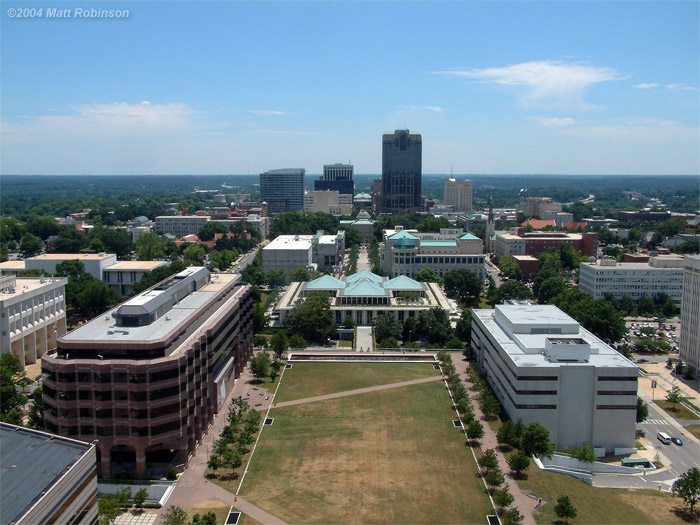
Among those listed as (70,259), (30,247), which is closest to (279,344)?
(70,259)

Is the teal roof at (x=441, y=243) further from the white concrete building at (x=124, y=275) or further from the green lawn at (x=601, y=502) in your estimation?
the green lawn at (x=601, y=502)

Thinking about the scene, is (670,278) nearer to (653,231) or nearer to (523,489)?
(523,489)

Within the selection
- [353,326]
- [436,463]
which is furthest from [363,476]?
[353,326]

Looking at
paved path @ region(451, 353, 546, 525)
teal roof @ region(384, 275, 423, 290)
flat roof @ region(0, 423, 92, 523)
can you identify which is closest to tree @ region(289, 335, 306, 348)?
paved path @ region(451, 353, 546, 525)

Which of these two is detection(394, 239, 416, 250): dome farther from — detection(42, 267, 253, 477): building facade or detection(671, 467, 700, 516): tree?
detection(671, 467, 700, 516): tree

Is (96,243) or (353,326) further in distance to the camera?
(96,243)
